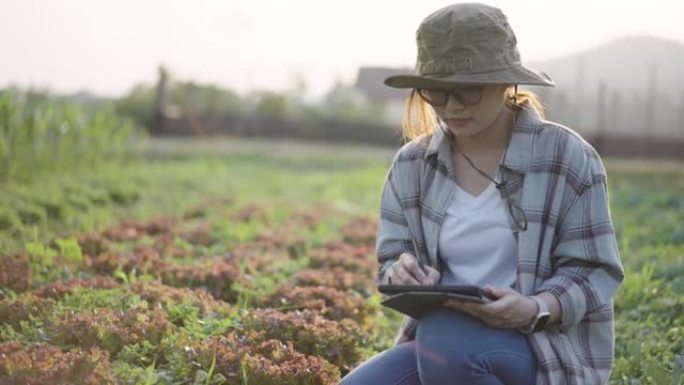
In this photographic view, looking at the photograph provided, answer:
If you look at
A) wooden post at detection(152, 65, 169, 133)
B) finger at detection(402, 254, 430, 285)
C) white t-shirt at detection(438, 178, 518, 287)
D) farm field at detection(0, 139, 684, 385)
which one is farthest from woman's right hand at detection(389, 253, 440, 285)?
wooden post at detection(152, 65, 169, 133)

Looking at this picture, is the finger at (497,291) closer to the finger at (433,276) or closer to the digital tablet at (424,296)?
the digital tablet at (424,296)

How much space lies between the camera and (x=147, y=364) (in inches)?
137

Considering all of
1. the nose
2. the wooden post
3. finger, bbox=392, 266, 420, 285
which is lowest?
the wooden post

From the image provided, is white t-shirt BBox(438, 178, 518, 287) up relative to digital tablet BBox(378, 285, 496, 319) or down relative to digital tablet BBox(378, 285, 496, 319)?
up

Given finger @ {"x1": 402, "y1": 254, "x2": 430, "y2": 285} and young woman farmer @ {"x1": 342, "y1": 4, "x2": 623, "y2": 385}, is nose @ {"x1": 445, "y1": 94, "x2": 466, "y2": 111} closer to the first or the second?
young woman farmer @ {"x1": 342, "y1": 4, "x2": 623, "y2": 385}

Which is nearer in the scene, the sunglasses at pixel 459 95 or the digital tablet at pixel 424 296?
the digital tablet at pixel 424 296

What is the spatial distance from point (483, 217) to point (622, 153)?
17.1 meters

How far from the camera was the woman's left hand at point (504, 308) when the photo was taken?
2.63 metres

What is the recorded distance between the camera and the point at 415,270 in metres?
2.79

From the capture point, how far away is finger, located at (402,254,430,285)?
278 cm

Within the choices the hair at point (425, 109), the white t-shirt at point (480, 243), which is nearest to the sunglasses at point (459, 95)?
the hair at point (425, 109)

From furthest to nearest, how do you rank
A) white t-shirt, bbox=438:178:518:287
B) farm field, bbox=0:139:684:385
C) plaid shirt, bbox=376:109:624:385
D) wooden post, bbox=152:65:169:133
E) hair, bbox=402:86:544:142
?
wooden post, bbox=152:65:169:133, farm field, bbox=0:139:684:385, hair, bbox=402:86:544:142, white t-shirt, bbox=438:178:518:287, plaid shirt, bbox=376:109:624:385

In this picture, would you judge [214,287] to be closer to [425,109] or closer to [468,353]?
[425,109]

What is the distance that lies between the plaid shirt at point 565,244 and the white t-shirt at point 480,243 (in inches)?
1.4
